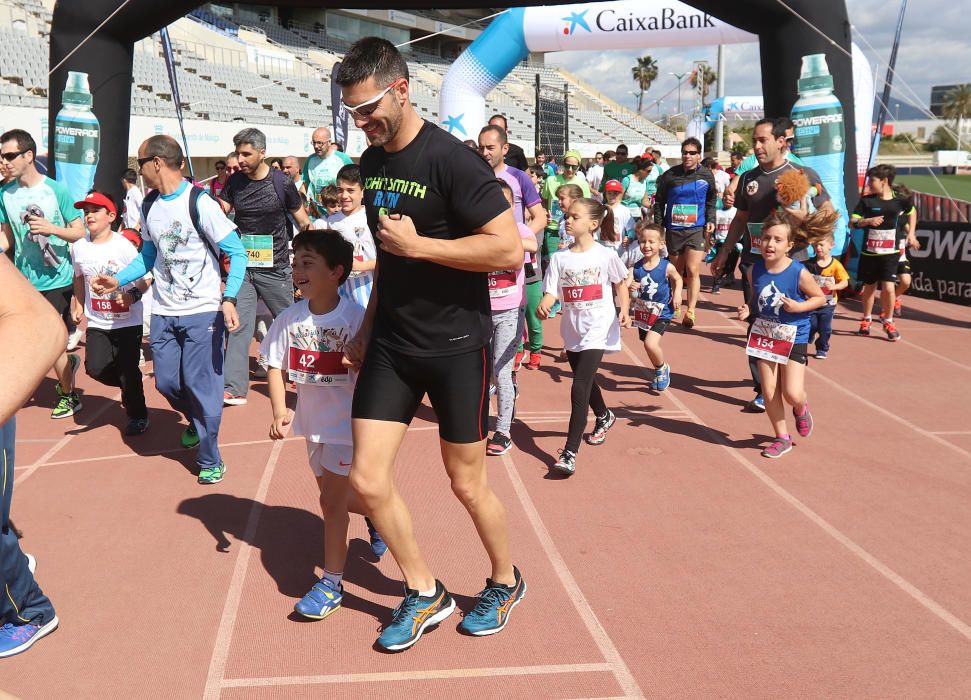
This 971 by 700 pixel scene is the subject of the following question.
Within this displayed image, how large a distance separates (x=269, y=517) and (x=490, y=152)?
3087mm

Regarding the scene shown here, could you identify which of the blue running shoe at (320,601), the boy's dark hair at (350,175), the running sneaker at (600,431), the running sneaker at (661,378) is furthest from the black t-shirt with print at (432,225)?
the running sneaker at (661,378)

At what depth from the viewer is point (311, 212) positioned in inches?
361

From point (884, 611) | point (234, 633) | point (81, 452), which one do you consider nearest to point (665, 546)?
point (884, 611)

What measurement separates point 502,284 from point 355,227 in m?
1.29

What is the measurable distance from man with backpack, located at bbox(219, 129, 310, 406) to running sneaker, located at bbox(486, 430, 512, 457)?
228cm

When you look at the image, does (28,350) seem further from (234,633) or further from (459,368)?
(234,633)

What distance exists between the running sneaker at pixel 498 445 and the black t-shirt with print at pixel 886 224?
585 centimetres

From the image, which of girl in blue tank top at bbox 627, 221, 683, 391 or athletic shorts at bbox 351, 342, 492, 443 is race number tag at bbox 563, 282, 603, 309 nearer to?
girl in blue tank top at bbox 627, 221, 683, 391

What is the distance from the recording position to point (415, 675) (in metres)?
3.09

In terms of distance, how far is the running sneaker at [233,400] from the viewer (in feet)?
21.9

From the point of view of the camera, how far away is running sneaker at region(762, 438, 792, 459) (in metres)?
5.52

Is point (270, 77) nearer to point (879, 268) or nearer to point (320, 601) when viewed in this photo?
point (879, 268)

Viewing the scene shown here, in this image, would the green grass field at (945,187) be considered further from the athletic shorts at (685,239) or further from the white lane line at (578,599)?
the white lane line at (578,599)

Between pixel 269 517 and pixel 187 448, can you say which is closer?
pixel 269 517
